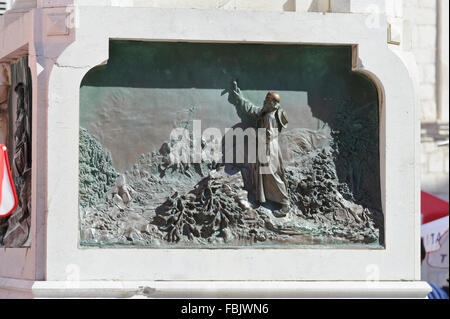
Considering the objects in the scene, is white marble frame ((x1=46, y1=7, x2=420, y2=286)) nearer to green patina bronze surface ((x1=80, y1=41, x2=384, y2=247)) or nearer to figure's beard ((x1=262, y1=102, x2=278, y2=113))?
green patina bronze surface ((x1=80, y1=41, x2=384, y2=247))

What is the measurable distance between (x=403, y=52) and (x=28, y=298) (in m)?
4.96

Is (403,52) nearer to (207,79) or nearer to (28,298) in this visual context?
(207,79)

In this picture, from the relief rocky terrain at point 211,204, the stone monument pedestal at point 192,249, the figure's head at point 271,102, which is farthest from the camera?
the figure's head at point 271,102

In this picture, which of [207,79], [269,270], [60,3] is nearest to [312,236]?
[269,270]

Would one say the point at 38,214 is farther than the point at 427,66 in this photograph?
No

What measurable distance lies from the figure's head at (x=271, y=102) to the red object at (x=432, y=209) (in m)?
Answer: 12.0

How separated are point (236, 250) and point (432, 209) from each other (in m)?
12.5

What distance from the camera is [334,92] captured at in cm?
1994

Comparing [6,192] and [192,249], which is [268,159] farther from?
[6,192]

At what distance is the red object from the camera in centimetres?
3123

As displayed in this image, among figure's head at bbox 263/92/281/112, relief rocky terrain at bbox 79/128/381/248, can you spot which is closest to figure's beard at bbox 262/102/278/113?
figure's head at bbox 263/92/281/112

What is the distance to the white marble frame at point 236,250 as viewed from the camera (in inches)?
757

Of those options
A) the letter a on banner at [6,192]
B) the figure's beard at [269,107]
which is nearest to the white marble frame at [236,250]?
the letter a on banner at [6,192]

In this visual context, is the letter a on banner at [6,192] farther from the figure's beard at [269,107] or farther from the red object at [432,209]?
the red object at [432,209]
